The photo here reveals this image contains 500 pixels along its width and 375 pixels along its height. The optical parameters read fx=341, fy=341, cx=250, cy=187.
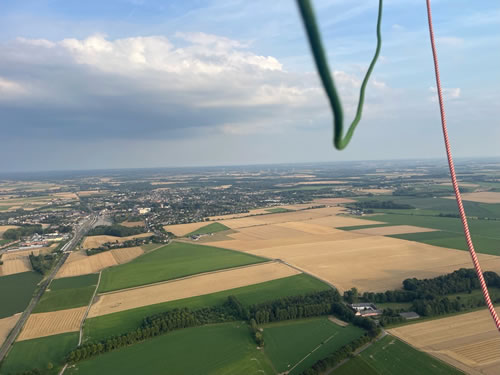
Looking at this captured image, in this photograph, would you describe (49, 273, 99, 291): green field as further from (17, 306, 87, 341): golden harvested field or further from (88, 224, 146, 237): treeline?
(88, 224, 146, 237): treeline

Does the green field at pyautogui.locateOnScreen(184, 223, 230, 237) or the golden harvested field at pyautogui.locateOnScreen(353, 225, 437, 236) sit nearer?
the golden harvested field at pyautogui.locateOnScreen(353, 225, 437, 236)

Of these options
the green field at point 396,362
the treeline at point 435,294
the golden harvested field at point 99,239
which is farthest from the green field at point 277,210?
the green field at point 396,362

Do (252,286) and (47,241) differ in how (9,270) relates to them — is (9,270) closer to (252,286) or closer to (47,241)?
(47,241)

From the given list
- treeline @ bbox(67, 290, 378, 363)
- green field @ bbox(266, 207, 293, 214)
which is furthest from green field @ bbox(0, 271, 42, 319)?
green field @ bbox(266, 207, 293, 214)

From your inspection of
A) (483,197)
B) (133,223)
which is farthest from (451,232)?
(133,223)

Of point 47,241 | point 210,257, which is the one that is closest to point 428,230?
point 210,257

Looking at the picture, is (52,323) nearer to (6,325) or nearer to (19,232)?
(6,325)
